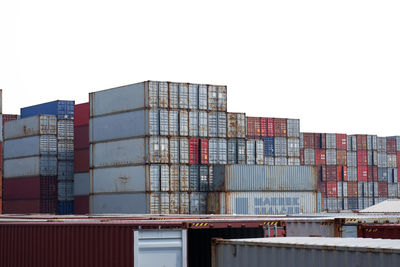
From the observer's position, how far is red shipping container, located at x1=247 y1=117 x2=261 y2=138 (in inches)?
2995

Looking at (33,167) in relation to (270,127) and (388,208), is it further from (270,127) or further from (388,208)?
(388,208)

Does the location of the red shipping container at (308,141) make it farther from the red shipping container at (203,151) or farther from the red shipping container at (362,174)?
the red shipping container at (203,151)

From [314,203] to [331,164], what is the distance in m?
28.9

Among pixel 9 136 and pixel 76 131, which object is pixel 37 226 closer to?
pixel 76 131

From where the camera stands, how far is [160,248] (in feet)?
70.3

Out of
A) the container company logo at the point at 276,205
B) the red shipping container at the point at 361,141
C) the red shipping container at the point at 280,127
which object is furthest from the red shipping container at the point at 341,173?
the container company logo at the point at 276,205

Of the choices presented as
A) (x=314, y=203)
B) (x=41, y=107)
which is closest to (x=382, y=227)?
(x=314, y=203)

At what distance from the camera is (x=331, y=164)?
89.4 m

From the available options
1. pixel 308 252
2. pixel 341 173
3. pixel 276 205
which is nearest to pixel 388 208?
pixel 276 205

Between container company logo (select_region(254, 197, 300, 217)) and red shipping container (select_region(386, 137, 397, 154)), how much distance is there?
1574 inches

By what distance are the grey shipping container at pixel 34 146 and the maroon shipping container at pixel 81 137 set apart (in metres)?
3.30

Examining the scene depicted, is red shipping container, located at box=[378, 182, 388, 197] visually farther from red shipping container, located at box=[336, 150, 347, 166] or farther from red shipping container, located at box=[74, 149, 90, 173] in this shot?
red shipping container, located at box=[74, 149, 90, 173]

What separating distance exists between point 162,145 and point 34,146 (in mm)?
21567

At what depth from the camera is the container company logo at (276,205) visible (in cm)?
5794
